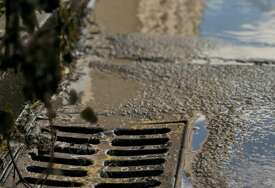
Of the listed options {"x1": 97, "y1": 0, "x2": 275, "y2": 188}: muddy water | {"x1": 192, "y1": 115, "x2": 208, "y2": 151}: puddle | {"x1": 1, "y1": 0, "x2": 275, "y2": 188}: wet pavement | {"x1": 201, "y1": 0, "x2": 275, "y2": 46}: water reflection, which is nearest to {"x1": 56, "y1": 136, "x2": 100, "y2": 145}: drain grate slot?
{"x1": 1, "y1": 0, "x2": 275, "y2": 188}: wet pavement

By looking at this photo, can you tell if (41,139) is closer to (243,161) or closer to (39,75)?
(243,161)

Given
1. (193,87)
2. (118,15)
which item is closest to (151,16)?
(118,15)

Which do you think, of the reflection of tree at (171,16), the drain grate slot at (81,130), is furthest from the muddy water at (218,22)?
the drain grate slot at (81,130)

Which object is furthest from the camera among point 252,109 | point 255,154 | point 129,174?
point 252,109

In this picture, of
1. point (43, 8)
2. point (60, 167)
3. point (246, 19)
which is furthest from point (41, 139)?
point (246, 19)

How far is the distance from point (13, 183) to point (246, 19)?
2802 millimetres

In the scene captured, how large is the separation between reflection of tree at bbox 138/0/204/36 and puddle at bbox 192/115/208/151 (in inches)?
57.0

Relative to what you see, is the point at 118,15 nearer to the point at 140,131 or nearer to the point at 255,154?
the point at 140,131

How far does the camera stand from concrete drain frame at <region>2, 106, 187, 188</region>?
2758 millimetres

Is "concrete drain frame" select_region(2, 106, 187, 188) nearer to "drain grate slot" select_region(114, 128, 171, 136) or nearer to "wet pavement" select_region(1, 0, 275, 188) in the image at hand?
"drain grate slot" select_region(114, 128, 171, 136)

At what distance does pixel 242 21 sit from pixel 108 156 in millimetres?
2302

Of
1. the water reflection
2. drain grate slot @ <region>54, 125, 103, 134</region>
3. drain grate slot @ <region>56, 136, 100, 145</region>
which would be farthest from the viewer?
the water reflection

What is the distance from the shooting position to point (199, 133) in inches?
130

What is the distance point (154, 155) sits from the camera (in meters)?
2.96
